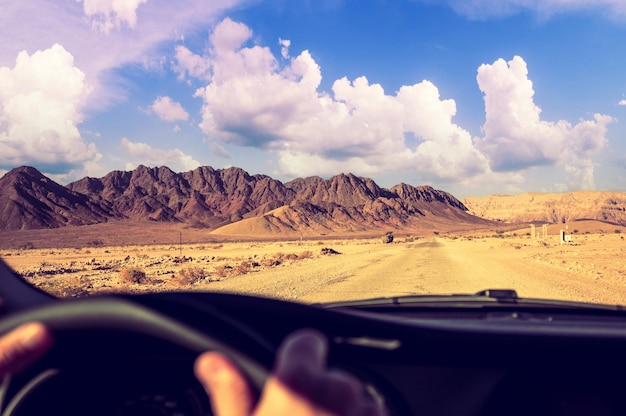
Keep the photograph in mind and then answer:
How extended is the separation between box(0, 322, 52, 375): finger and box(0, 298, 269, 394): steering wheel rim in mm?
34

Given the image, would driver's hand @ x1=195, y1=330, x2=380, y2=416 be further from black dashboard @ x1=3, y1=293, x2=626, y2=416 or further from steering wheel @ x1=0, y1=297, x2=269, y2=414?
black dashboard @ x1=3, y1=293, x2=626, y2=416

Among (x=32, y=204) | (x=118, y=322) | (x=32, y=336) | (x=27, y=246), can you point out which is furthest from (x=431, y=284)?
(x=32, y=204)

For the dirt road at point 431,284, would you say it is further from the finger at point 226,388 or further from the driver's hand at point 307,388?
the driver's hand at point 307,388

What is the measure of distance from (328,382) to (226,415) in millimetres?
279

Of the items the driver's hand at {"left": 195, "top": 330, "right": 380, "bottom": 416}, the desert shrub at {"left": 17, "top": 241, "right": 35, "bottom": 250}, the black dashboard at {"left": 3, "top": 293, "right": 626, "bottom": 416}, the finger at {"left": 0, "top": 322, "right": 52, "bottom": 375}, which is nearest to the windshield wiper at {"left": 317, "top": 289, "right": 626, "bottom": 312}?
the black dashboard at {"left": 3, "top": 293, "right": 626, "bottom": 416}

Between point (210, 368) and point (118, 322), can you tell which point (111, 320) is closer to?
point (118, 322)

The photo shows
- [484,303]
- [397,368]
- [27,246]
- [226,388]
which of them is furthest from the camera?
[27,246]

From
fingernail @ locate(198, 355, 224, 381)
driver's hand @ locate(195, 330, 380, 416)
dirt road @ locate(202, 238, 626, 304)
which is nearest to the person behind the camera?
driver's hand @ locate(195, 330, 380, 416)

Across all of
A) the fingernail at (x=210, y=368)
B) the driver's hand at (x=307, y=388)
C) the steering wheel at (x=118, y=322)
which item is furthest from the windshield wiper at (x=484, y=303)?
the driver's hand at (x=307, y=388)

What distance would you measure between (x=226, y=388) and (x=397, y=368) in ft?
3.53

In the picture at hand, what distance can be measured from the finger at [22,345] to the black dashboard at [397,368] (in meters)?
0.15

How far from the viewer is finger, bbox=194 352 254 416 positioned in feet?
3.76

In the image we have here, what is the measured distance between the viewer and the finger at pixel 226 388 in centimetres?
115

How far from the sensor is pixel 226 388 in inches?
45.4
